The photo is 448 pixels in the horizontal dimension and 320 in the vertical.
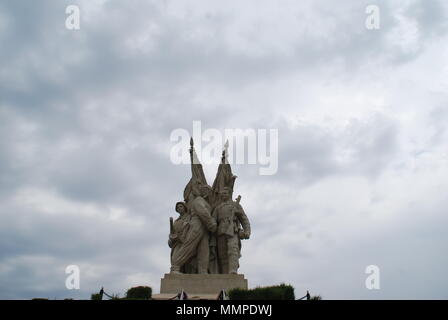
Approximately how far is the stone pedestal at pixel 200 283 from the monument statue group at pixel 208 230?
33 cm

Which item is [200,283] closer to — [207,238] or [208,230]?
[207,238]

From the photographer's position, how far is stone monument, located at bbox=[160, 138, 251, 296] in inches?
570

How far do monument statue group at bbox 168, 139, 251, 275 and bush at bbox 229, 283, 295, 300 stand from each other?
3593 mm

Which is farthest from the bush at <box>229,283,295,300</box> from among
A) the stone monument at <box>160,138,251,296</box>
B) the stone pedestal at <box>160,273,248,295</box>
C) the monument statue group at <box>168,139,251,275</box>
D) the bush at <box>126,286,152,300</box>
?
Result: the monument statue group at <box>168,139,251,275</box>

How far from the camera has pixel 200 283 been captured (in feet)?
47.3

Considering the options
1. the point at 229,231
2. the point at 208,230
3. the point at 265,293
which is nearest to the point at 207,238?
the point at 208,230

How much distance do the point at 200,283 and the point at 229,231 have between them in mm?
1835

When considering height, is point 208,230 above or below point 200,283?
above

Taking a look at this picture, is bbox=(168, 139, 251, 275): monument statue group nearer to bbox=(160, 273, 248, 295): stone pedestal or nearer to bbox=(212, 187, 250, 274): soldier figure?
bbox=(212, 187, 250, 274): soldier figure

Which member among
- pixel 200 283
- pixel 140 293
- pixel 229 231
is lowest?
→ pixel 140 293

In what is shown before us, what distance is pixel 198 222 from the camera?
15.2 meters

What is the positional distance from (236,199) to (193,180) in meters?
1.54

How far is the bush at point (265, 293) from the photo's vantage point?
35.7ft
